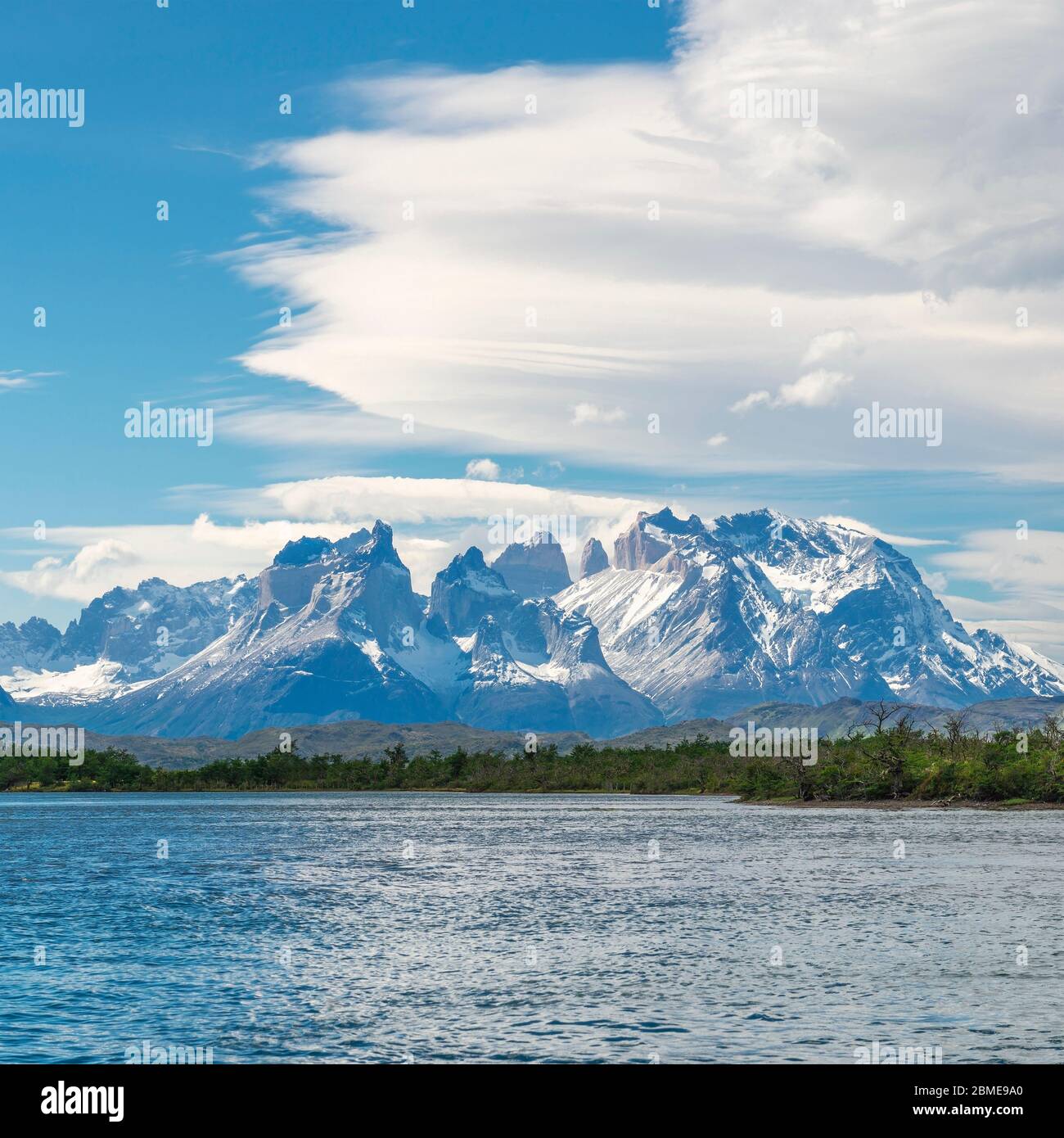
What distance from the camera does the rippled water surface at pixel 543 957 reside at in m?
49.8

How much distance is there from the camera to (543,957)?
69250 millimetres

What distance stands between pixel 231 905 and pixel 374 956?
3015 cm

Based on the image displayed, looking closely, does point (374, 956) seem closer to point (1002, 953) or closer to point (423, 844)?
point (1002, 953)

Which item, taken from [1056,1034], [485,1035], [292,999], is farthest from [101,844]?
[1056,1034]

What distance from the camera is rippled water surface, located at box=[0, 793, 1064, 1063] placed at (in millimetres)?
49844
